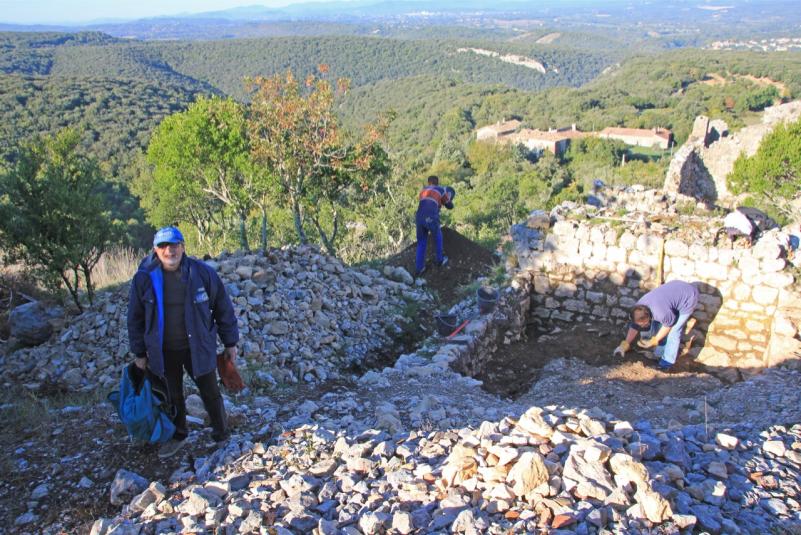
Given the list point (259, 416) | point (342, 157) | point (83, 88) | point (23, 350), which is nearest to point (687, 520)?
point (259, 416)

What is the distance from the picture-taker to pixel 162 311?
3.58 metres

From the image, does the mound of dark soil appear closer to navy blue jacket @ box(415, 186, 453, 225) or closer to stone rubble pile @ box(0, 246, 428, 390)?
navy blue jacket @ box(415, 186, 453, 225)

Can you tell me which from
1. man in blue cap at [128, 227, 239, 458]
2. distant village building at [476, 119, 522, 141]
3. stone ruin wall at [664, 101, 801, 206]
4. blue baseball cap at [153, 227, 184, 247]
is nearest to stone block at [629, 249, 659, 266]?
man in blue cap at [128, 227, 239, 458]

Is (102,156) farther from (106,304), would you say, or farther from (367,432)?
(367,432)

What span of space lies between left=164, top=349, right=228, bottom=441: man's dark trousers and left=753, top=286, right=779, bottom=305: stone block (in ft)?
18.2

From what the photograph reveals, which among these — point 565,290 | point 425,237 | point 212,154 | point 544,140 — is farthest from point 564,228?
point 544,140

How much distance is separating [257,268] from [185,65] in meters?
97.8

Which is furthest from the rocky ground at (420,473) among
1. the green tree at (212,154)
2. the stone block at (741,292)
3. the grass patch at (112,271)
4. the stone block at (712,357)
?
the green tree at (212,154)

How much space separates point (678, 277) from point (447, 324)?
2.73 meters

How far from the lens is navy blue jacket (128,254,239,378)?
3557mm

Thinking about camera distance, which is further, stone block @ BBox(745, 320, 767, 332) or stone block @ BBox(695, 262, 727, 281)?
stone block @ BBox(695, 262, 727, 281)

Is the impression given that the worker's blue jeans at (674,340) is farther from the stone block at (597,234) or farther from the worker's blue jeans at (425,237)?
the worker's blue jeans at (425,237)

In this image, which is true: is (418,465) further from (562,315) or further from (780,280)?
(780,280)

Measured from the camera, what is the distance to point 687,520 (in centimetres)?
261
